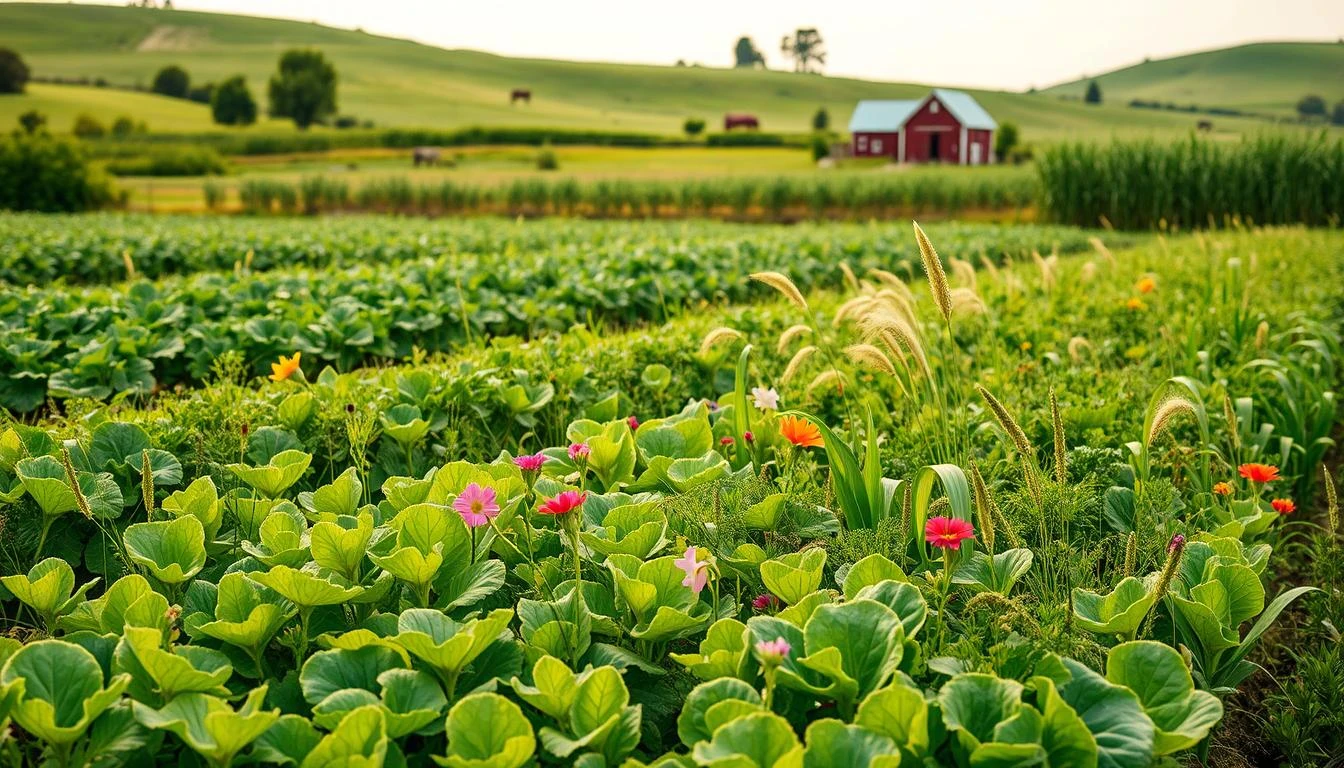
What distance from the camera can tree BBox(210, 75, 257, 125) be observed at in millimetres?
59875

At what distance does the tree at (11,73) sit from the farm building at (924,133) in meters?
51.1

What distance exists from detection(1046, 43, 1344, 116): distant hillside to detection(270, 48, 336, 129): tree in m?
69.2

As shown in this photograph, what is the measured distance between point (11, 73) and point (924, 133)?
55.3 metres

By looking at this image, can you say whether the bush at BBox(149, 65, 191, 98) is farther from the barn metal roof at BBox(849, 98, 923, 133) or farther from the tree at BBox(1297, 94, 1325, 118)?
the tree at BBox(1297, 94, 1325, 118)

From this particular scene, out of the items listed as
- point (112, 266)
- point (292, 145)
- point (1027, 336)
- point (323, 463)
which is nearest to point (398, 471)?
point (323, 463)

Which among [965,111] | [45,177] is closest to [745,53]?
[965,111]

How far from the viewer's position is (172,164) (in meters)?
41.3

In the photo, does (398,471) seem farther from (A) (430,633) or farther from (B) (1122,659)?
(B) (1122,659)

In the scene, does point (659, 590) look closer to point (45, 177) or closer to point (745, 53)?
point (45, 177)

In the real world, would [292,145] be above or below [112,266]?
above

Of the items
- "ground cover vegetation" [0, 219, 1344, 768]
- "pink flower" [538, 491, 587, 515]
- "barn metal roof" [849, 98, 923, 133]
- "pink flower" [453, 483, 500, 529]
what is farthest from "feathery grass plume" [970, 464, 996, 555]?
"barn metal roof" [849, 98, 923, 133]

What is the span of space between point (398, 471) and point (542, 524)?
1163 mm

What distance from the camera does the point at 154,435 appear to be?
3414mm

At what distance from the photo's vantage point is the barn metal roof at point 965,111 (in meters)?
45.8
